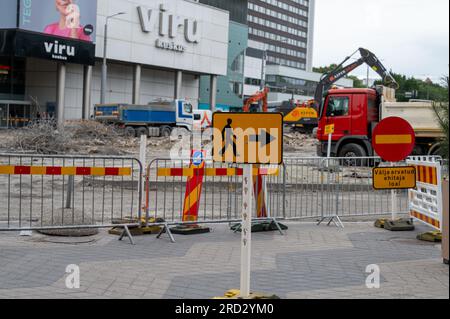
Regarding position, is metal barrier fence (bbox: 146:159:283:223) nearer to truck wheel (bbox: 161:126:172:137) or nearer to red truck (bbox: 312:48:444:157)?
red truck (bbox: 312:48:444:157)

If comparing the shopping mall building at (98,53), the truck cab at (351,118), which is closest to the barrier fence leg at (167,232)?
the truck cab at (351,118)

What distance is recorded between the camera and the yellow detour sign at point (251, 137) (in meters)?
5.09

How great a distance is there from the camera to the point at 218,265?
7539 millimetres

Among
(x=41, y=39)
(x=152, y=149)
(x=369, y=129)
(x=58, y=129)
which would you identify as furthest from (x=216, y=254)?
(x=41, y=39)

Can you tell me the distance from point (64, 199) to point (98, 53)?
47738 mm

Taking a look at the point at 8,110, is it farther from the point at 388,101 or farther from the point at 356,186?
the point at 356,186

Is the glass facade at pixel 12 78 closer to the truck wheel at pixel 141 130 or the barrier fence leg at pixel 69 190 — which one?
the truck wheel at pixel 141 130

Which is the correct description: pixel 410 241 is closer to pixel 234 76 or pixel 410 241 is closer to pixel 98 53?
pixel 98 53

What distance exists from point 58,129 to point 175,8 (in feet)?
136

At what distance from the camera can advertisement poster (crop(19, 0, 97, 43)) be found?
2004 inches

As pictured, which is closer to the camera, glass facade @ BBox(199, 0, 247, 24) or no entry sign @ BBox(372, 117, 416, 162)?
no entry sign @ BBox(372, 117, 416, 162)

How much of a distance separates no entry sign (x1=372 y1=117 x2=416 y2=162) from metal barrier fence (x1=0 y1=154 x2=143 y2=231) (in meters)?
3.75

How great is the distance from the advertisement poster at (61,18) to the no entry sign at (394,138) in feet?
149

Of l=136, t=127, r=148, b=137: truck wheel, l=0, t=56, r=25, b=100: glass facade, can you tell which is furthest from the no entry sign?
l=0, t=56, r=25, b=100: glass facade
